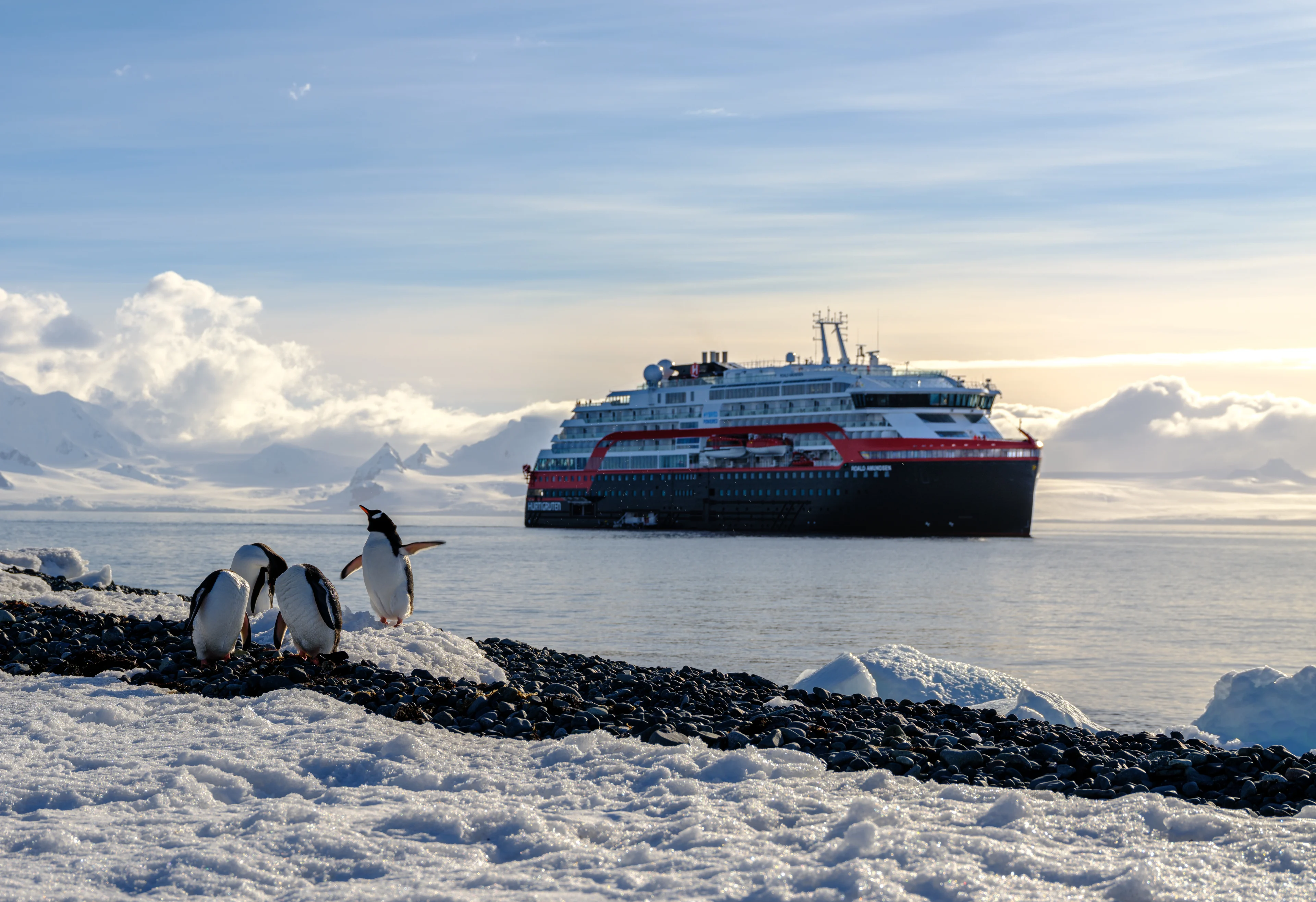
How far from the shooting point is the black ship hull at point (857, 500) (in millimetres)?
64250

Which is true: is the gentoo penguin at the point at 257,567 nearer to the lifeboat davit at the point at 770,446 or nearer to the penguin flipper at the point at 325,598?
the penguin flipper at the point at 325,598

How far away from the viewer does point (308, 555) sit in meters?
57.3

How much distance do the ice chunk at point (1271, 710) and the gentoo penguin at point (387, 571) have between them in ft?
28.6

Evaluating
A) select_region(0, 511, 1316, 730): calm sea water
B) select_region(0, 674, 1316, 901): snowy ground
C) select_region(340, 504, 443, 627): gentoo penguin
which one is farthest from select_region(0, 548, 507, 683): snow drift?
select_region(0, 511, 1316, 730): calm sea water

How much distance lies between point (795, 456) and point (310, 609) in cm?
6096

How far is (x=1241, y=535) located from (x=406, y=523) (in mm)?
117294

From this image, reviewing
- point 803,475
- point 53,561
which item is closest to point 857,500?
point 803,475

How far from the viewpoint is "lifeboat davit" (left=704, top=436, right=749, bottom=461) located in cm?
7294

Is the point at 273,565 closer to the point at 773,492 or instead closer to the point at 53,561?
the point at 53,561

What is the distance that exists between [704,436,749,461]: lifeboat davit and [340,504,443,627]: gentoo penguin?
60.6 meters

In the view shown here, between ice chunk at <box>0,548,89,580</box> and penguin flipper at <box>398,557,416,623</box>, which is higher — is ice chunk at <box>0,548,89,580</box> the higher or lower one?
the lower one

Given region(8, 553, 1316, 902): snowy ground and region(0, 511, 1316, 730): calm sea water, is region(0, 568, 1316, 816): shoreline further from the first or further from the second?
region(0, 511, 1316, 730): calm sea water

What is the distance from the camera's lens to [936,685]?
42.8 feet

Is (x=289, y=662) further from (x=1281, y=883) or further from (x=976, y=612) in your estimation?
(x=976, y=612)
